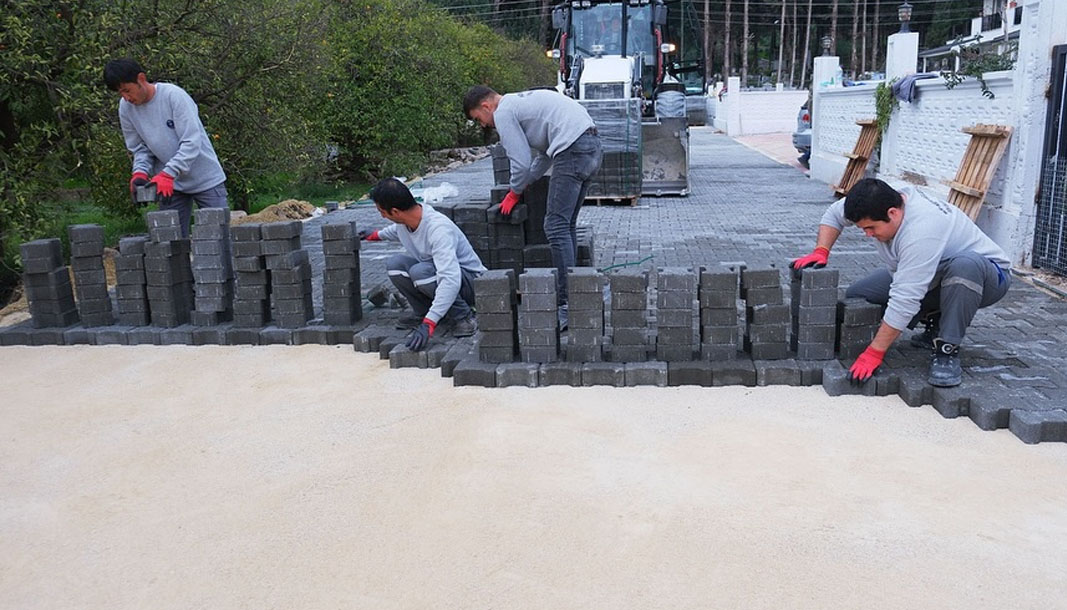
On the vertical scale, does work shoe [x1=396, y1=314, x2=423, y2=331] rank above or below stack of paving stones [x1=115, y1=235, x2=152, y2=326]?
below

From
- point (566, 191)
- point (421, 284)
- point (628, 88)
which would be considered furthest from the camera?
point (628, 88)

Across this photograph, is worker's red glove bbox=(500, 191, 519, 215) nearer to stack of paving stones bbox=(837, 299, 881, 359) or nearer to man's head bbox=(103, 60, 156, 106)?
stack of paving stones bbox=(837, 299, 881, 359)

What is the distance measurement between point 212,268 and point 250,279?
293 mm

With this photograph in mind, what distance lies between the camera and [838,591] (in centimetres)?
283

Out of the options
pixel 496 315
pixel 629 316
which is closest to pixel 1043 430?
pixel 629 316

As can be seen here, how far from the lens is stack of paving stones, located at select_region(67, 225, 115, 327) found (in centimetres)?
611

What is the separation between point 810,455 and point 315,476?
7.09 ft

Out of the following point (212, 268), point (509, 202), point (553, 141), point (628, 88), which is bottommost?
point (212, 268)

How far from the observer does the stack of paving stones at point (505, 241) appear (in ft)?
20.9

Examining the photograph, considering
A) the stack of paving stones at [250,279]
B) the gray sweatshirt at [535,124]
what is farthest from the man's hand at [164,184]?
the gray sweatshirt at [535,124]

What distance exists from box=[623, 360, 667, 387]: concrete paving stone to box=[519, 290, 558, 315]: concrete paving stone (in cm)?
54

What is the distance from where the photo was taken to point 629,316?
4.96 metres

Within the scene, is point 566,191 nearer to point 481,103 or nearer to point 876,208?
point 481,103

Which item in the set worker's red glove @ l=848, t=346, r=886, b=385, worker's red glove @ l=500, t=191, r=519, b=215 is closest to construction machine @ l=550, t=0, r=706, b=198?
worker's red glove @ l=500, t=191, r=519, b=215
